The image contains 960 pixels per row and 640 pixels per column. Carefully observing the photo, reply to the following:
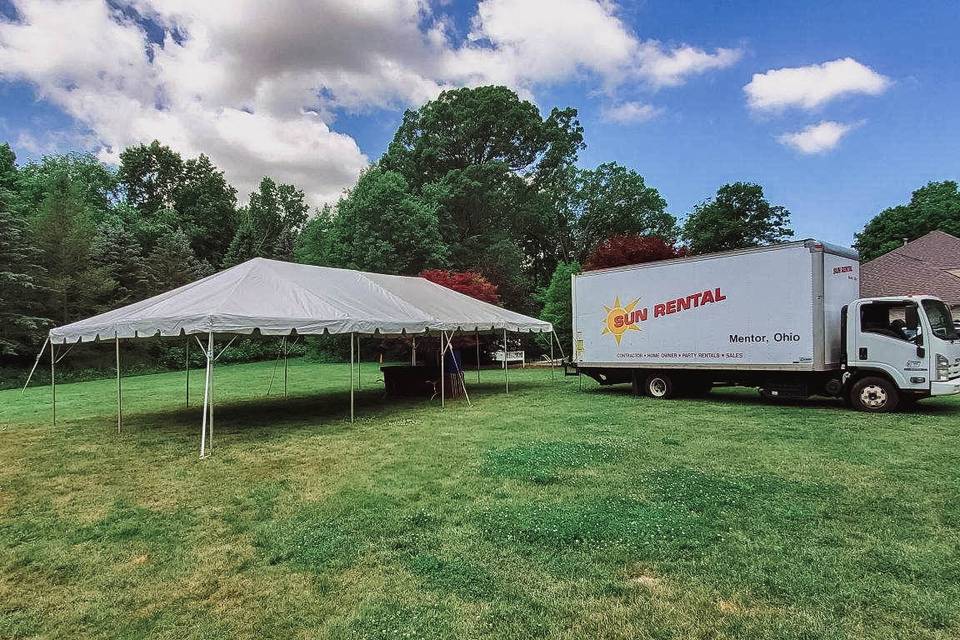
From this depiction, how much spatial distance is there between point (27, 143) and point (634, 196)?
38896mm

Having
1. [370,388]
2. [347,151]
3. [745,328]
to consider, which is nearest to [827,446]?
[745,328]

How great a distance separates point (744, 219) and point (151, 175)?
45455 millimetres

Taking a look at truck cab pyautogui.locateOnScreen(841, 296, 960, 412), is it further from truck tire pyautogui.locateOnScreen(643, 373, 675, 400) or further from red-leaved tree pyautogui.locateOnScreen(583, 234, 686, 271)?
red-leaved tree pyautogui.locateOnScreen(583, 234, 686, 271)

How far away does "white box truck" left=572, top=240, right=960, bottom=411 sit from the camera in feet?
27.2

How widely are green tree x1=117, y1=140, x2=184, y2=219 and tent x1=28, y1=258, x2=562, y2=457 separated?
39315 millimetres

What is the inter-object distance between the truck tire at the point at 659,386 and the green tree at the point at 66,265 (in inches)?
933

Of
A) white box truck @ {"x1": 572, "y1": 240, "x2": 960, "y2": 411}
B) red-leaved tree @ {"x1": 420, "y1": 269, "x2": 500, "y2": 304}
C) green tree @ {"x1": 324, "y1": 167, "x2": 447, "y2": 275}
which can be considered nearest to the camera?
white box truck @ {"x1": 572, "y1": 240, "x2": 960, "y2": 411}

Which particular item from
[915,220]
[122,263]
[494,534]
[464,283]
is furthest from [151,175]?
[915,220]

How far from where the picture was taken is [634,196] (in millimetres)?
33469

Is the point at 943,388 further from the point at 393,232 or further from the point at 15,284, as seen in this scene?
the point at 15,284

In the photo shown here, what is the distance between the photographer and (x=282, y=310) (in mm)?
8141

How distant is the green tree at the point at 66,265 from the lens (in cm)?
2236

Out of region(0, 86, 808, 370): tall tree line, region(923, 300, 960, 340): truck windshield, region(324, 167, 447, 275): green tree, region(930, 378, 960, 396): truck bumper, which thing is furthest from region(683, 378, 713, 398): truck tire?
region(324, 167, 447, 275): green tree

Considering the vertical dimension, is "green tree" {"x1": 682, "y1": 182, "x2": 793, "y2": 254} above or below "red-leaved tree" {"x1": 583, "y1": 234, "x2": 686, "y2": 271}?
above
